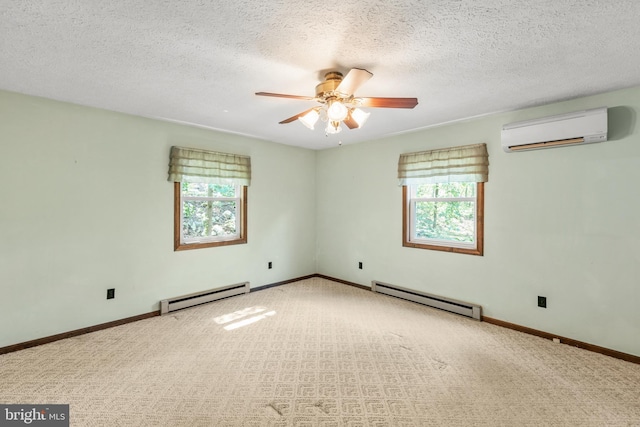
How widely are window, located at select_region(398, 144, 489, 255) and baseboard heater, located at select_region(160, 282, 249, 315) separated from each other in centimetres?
240

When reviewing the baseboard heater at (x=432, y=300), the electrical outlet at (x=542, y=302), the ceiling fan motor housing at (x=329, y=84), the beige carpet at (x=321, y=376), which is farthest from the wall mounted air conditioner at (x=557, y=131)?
the ceiling fan motor housing at (x=329, y=84)

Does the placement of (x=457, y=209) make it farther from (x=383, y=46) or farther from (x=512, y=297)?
(x=383, y=46)

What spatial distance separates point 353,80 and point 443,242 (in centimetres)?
267

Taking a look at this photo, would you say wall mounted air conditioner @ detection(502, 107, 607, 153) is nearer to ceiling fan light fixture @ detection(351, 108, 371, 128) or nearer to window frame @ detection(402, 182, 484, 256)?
window frame @ detection(402, 182, 484, 256)

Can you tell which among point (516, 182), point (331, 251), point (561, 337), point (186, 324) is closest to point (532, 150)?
point (516, 182)

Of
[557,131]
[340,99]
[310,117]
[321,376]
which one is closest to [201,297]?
[321,376]

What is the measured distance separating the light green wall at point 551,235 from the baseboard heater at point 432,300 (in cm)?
8

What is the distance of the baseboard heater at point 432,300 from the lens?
11.6 feet

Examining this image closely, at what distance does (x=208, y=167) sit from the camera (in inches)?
156

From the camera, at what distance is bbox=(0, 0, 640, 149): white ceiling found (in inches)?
61.7

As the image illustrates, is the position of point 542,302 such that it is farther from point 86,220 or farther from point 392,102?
point 86,220

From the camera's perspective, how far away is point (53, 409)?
77.8 inches

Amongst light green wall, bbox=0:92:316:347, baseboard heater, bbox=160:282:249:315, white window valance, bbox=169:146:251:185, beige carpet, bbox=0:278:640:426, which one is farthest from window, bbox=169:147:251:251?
beige carpet, bbox=0:278:640:426

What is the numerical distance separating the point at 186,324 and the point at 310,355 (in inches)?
60.2
